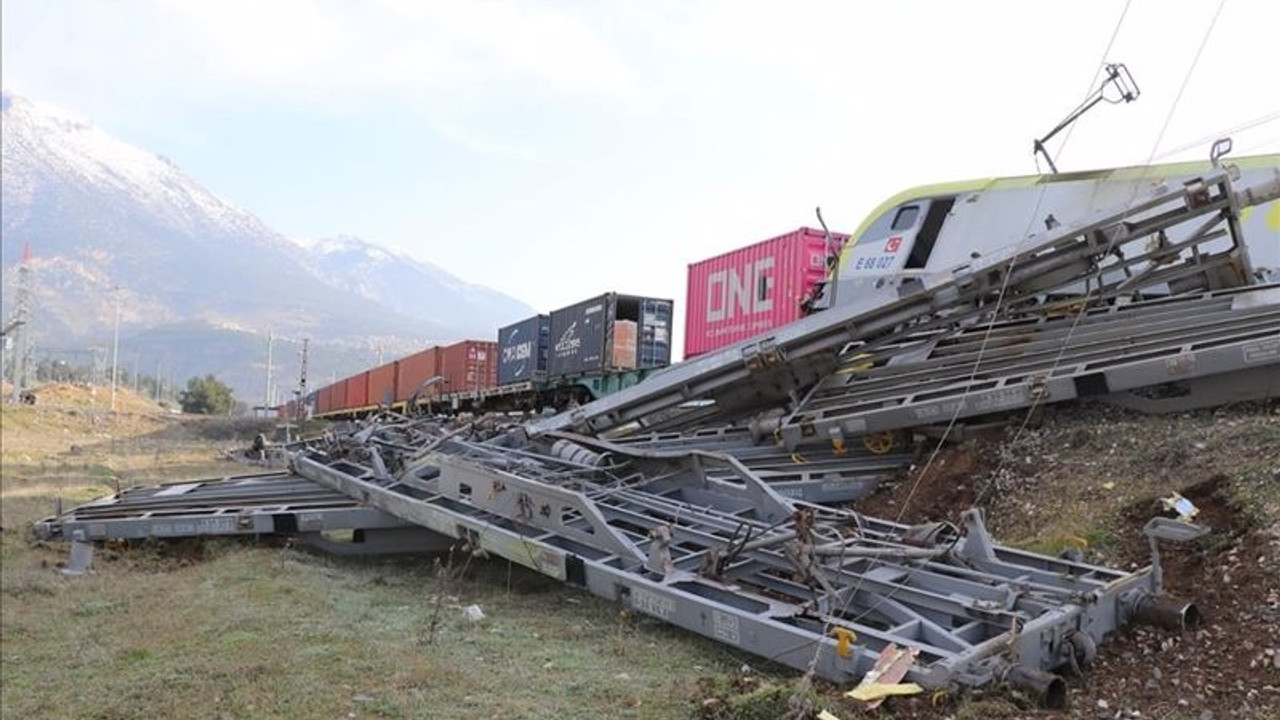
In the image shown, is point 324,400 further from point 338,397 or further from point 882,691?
point 882,691

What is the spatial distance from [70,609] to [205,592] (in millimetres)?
930

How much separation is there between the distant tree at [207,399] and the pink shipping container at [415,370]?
46580 mm

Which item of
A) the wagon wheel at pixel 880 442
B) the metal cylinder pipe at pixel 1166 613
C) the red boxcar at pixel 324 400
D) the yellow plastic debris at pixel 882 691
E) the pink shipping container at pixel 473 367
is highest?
the pink shipping container at pixel 473 367

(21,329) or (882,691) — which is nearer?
(882,691)

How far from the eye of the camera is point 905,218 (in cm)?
1194

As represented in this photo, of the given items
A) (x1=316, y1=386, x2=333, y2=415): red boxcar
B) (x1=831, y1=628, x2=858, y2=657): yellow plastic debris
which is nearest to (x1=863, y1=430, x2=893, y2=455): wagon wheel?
(x1=831, y1=628, x2=858, y2=657): yellow plastic debris

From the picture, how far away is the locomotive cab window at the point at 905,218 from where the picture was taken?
11.8m

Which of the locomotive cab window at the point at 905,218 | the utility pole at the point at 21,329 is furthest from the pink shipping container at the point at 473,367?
the utility pole at the point at 21,329

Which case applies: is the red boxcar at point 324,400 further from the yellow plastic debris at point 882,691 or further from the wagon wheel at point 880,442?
the yellow plastic debris at point 882,691

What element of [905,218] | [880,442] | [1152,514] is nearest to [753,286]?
[905,218]

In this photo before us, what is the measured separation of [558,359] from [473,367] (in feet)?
24.2

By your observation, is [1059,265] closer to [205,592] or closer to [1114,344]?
[1114,344]

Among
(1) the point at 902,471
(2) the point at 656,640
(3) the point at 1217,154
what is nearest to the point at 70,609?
(2) the point at 656,640

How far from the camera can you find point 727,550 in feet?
17.5
